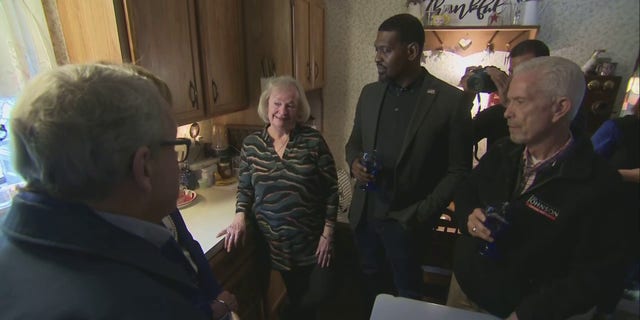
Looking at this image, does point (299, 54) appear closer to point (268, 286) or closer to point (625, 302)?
point (268, 286)

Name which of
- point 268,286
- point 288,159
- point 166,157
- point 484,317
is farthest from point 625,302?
point 268,286

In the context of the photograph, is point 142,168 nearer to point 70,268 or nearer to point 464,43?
point 70,268

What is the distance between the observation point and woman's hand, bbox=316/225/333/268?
123 cm

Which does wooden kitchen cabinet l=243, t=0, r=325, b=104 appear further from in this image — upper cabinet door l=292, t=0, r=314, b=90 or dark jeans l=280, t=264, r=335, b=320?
dark jeans l=280, t=264, r=335, b=320

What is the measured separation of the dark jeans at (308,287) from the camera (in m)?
1.27

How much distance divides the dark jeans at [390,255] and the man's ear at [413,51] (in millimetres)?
607

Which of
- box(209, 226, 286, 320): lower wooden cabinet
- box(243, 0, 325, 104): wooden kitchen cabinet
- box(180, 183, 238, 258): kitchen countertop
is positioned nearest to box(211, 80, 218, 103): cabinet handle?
box(243, 0, 325, 104): wooden kitchen cabinet

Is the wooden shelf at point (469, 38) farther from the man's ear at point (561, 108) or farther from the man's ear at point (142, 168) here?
the man's ear at point (142, 168)

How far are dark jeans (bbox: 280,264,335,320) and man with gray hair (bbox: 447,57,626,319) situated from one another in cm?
61

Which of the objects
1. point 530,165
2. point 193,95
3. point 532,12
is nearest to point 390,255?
point 530,165

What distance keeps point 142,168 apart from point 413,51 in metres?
0.96

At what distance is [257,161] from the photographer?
3.94 feet

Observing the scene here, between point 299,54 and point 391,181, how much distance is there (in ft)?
3.25

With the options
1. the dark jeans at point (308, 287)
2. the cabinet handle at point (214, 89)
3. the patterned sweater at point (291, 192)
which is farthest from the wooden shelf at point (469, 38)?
the dark jeans at point (308, 287)
